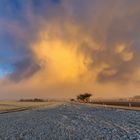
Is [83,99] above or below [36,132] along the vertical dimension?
above

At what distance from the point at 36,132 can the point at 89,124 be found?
4.86 meters

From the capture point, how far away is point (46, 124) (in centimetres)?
2816

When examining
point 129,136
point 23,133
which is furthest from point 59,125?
point 129,136

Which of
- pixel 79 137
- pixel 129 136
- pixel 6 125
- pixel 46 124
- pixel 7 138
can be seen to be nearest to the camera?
pixel 129 136

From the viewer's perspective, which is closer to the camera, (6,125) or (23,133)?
(23,133)

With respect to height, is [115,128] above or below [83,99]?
below

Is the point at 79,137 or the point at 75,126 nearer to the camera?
the point at 79,137

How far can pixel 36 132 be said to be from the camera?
24656 millimetres

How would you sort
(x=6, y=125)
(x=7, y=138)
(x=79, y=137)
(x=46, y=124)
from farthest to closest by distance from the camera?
(x=6, y=125)
(x=46, y=124)
(x=7, y=138)
(x=79, y=137)

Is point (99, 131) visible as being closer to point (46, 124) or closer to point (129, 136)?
point (129, 136)

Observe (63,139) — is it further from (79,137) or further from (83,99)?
(83,99)

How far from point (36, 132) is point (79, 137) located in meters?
4.82

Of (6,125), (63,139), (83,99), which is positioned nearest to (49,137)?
(63,139)

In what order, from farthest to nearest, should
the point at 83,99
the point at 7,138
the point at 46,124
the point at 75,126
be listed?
the point at 83,99
the point at 46,124
the point at 75,126
the point at 7,138
